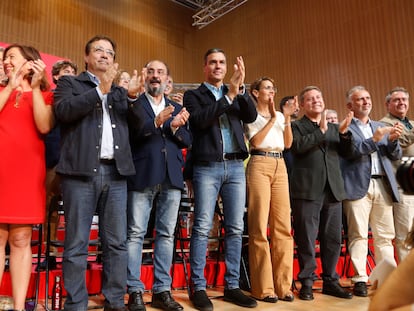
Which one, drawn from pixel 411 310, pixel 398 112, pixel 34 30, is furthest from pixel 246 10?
pixel 411 310

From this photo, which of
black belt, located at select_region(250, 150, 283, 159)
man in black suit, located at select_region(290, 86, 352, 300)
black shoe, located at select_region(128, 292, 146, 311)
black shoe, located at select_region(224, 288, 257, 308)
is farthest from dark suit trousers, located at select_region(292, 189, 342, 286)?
black shoe, located at select_region(128, 292, 146, 311)

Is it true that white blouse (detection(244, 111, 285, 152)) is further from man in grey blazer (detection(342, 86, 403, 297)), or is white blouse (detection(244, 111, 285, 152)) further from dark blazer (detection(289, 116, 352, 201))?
man in grey blazer (detection(342, 86, 403, 297))

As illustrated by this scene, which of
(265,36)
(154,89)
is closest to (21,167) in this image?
(154,89)

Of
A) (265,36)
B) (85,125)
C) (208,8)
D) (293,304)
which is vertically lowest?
(293,304)

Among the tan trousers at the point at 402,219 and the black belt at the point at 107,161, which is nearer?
the black belt at the point at 107,161

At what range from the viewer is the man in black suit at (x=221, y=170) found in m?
2.18

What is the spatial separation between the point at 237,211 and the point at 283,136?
651 millimetres

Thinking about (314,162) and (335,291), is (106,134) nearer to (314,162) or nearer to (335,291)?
(314,162)

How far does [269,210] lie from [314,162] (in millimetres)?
476

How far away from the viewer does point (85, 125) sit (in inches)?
73.0

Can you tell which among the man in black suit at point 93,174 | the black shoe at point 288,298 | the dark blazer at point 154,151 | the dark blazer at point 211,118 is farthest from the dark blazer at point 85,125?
the black shoe at point 288,298

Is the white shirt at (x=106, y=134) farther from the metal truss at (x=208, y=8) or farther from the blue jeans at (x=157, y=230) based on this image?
the metal truss at (x=208, y=8)

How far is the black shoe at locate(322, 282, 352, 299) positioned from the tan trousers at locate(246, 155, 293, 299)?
329 mm

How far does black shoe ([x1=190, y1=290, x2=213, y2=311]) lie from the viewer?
2.00 meters
